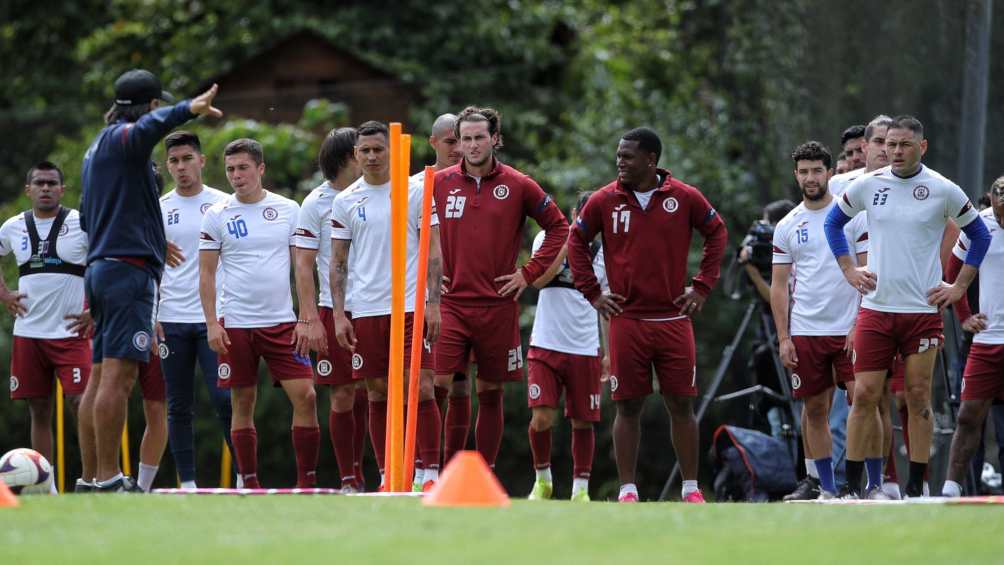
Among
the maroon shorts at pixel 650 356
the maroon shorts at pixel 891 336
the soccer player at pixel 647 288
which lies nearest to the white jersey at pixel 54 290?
the soccer player at pixel 647 288

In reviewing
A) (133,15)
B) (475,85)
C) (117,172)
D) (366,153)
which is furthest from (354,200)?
(133,15)

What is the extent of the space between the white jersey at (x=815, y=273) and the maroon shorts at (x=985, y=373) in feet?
3.13

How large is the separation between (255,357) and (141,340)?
1.76m

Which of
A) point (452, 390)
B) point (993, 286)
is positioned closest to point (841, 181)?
point (993, 286)

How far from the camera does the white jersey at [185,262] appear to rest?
12297 millimetres

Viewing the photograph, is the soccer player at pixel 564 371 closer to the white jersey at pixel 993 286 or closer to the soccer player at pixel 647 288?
the soccer player at pixel 647 288

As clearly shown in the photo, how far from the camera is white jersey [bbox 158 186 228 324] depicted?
12.3m

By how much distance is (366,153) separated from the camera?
37.9 feet

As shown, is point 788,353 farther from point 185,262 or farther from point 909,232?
point 185,262

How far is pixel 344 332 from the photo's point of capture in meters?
11.2

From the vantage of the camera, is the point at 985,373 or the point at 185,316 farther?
the point at 185,316

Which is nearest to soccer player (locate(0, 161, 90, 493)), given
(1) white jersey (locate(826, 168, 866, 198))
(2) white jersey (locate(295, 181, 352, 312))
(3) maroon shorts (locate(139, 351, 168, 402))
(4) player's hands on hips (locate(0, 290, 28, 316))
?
(4) player's hands on hips (locate(0, 290, 28, 316))

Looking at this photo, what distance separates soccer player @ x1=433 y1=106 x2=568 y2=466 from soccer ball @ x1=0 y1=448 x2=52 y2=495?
9.65 feet

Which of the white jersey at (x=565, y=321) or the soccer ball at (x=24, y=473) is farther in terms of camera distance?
the white jersey at (x=565, y=321)
